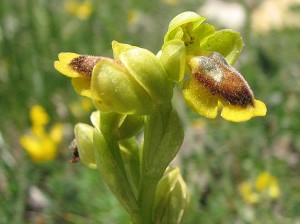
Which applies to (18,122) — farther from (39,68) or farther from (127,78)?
(127,78)

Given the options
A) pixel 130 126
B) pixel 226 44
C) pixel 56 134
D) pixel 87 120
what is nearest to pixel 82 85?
pixel 130 126

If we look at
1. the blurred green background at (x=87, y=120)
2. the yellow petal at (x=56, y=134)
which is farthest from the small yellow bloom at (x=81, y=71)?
the yellow petal at (x=56, y=134)

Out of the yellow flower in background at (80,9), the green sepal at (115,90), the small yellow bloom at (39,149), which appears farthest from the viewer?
the yellow flower in background at (80,9)

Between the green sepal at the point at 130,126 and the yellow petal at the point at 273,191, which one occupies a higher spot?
the green sepal at the point at 130,126

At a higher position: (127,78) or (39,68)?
(127,78)

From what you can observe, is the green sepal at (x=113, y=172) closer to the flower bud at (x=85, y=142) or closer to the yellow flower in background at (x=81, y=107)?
the flower bud at (x=85, y=142)

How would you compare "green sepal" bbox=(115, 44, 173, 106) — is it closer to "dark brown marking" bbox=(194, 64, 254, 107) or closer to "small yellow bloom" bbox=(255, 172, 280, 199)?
"dark brown marking" bbox=(194, 64, 254, 107)

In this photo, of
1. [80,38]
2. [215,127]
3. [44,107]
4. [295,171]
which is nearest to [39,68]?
[44,107]

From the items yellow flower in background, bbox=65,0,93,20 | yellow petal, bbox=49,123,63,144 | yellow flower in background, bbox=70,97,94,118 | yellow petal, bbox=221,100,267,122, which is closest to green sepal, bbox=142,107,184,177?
yellow petal, bbox=221,100,267,122
